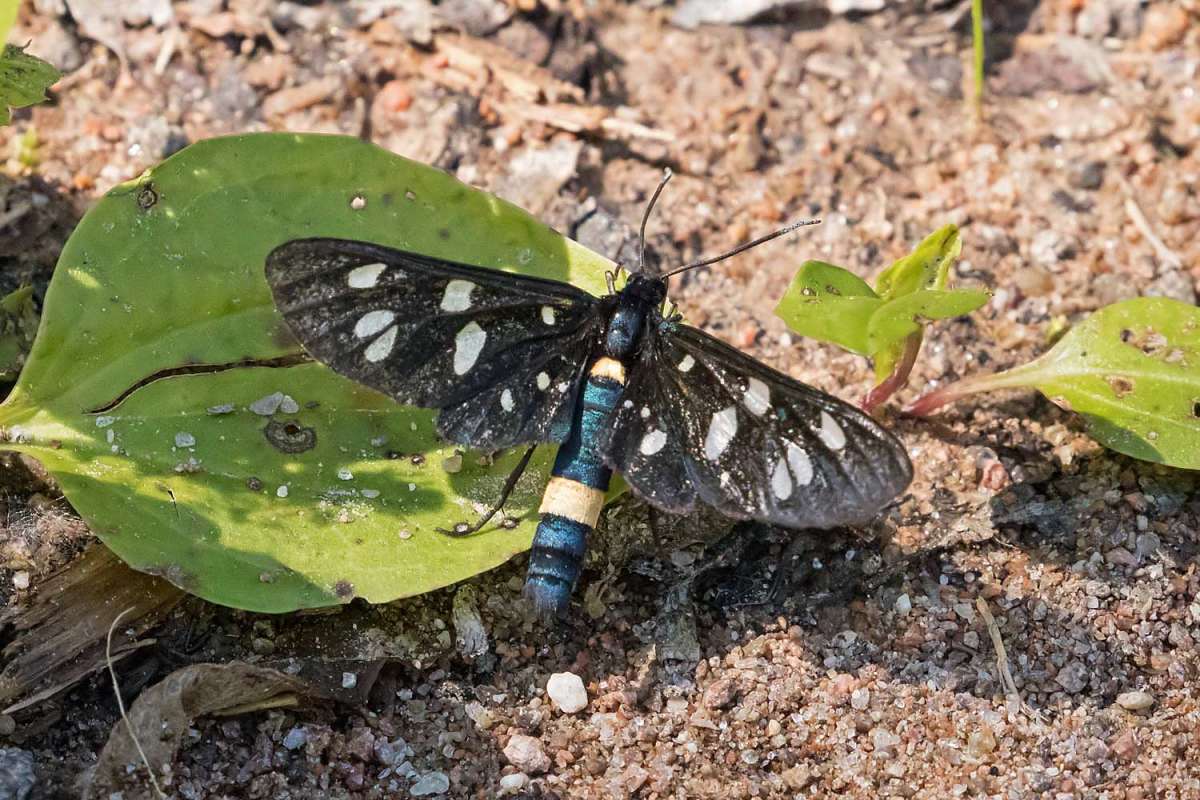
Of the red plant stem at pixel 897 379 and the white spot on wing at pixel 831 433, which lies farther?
the red plant stem at pixel 897 379

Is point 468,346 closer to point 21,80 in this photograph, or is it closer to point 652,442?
point 652,442

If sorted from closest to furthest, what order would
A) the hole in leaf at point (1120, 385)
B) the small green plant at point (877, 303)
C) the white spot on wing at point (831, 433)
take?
the white spot on wing at point (831, 433), the small green plant at point (877, 303), the hole in leaf at point (1120, 385)

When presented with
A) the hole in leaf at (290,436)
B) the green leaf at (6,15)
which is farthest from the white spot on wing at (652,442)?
the green leaf at (6,15)

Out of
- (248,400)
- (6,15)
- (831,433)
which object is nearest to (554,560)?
(831,433)

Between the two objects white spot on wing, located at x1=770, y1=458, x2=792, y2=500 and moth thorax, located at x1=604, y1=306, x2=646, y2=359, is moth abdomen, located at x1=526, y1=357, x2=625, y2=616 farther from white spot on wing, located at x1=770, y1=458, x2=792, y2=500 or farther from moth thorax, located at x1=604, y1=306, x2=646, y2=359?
white spot on wing, located at x1=770, y1=458, x2=792, y2=500

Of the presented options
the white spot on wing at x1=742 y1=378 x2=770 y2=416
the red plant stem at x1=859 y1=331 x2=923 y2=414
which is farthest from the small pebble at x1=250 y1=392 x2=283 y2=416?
the red plant stem at x1=859 y1=331 x2=923 y2=414

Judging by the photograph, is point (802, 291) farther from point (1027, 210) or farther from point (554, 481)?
point (1027, 210)

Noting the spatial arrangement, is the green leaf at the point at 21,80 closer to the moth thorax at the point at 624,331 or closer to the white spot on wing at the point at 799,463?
the moth thorax at the point at 624,331
